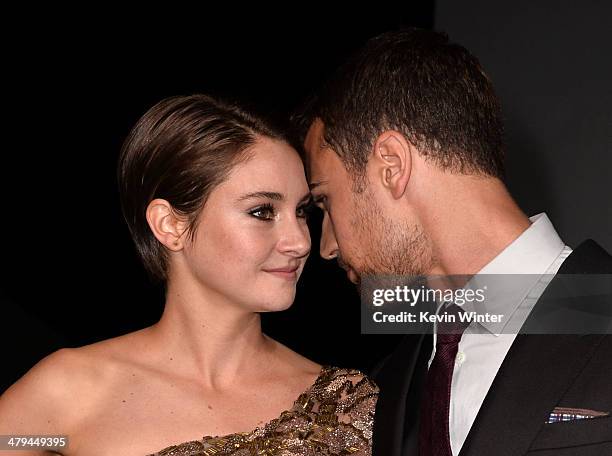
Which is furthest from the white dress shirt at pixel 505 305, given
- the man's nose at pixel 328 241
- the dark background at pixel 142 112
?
the dark background at pixel 142 112

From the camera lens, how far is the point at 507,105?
325 cm

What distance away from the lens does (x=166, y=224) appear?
2105 mm

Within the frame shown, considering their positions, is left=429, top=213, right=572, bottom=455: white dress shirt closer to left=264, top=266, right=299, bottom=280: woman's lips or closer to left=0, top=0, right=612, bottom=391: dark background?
left=264, top=266, right=299, bottom=280: woman's lips

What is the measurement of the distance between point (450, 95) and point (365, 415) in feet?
2.40

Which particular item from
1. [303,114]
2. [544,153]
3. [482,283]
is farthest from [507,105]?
[482,283]

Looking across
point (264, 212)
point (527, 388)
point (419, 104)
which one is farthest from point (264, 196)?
point (527, 388)

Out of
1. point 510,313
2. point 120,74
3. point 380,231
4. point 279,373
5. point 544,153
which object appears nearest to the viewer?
point 510,313

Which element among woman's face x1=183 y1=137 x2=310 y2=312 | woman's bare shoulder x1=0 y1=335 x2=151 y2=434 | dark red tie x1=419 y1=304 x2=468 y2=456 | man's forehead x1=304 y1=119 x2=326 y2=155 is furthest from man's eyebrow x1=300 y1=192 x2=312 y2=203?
woman's bare shoulder x1=0 y1=335 x2=151 y2=434

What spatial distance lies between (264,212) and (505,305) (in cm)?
55

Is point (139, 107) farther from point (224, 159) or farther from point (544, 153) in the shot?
point (544, 153)

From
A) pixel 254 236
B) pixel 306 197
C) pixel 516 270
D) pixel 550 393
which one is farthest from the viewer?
pixel 306 197

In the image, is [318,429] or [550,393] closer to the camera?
[550,393]

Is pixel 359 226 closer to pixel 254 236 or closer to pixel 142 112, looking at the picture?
pixel 254 236

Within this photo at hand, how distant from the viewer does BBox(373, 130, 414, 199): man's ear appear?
1.96m
